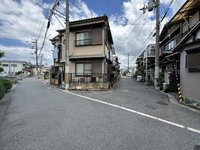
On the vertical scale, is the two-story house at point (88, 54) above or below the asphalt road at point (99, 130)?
above

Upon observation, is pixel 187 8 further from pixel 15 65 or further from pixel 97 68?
pixel 15 65

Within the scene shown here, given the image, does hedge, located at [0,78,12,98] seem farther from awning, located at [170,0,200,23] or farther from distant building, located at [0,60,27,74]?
distant building, located at [0,60,27,74]

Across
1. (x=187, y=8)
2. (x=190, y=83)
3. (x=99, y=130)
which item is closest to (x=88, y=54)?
(x=187, y=8)

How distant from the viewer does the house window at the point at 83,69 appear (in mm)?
17031

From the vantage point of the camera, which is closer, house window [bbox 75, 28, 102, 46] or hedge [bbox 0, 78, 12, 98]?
hedge [bbox 0, 78, 12, 98]

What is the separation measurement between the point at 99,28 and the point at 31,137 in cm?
1373

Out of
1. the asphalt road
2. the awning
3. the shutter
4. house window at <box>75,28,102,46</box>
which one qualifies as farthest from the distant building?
the asphalt road

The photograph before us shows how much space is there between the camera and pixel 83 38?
17422mm

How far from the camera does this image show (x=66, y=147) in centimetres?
412

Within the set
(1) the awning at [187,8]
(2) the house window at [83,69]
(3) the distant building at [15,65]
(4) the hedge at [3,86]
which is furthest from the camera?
(3) the distant building at [15,65]

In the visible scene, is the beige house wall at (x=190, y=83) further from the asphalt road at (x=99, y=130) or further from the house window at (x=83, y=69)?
the house window at (x=83, y=69)

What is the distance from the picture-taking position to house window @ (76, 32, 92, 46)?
56.0 ft

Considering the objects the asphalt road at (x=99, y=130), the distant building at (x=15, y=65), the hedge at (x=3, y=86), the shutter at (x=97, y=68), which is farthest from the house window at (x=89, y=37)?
the distant building at (x=15, y=65)

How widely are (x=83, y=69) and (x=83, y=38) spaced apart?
11.0ft
